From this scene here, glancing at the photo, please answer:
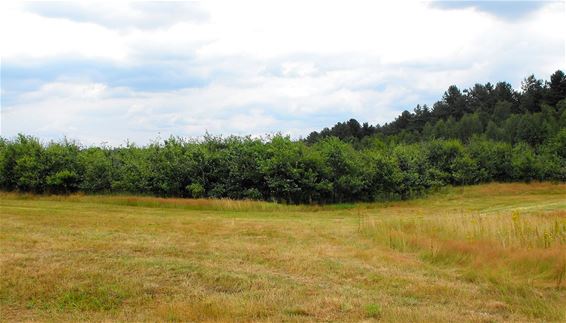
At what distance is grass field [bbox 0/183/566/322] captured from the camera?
25.2ft

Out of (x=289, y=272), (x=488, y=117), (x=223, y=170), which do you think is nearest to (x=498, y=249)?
(x=289, y=272)

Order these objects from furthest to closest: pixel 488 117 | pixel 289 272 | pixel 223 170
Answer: pixel 488 117, pixel 223 170, pixel 289 272

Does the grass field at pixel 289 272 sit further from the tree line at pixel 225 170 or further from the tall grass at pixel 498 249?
the tree line at pixel 225 170

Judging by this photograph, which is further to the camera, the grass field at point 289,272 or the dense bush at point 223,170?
the dense bush at point 223,170

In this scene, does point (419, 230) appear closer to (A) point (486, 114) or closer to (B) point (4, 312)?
(B) point (4, 312)

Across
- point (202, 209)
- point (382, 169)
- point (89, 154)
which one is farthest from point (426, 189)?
point (89, 154)

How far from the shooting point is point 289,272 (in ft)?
33.5

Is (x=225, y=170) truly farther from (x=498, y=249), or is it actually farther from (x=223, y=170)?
(x=498, y=249)

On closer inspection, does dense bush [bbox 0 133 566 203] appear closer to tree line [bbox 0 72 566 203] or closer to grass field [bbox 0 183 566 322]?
tree line [bbox 0 72 566 203]

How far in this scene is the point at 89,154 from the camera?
4028cm

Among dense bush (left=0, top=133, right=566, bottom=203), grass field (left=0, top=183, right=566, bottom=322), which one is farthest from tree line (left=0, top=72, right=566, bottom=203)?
grass field (left=0, top=183, right=566, bottom=322)

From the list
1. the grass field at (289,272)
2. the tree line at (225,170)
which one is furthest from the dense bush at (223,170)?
the grass field at (289,272)

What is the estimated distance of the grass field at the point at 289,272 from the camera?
25.2ft

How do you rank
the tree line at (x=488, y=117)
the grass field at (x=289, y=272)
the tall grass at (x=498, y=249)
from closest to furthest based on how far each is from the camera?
the grass field at (x=289, y=272), the tall grass at (x=498, y=249), the tree line at (x=488, y=117)
